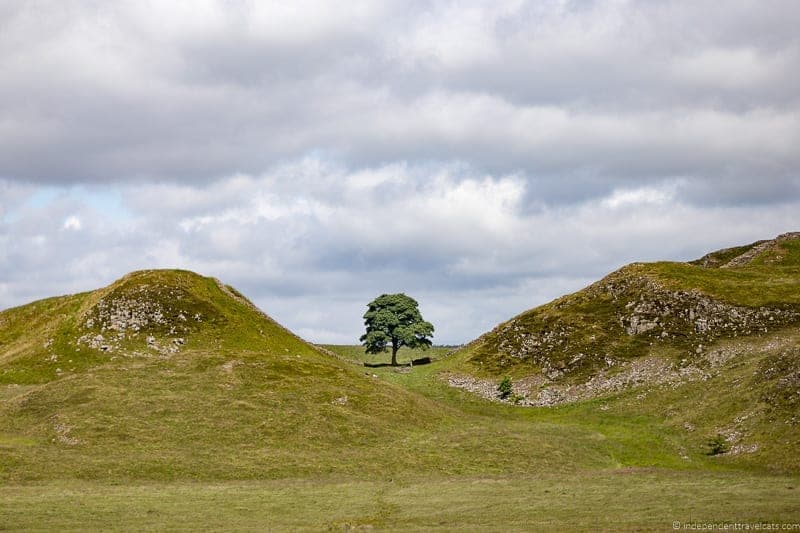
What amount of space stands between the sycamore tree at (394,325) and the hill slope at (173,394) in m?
23.8

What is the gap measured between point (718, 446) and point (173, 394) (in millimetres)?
63162

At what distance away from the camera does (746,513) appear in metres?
52.8

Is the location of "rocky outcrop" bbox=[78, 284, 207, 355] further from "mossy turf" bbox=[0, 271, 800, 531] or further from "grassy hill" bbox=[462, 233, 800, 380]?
"grassy hill" bbox=[462, 233, 800, 380]

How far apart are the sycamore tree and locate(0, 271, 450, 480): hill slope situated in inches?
938

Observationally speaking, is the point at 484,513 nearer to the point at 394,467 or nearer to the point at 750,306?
the point at 394,467

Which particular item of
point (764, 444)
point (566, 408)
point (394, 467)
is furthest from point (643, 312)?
point (394, 467)

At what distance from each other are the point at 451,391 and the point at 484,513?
222ft

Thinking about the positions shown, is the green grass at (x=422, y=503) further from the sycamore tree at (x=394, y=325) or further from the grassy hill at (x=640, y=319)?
the sycamore tree at (x=394, y=325)

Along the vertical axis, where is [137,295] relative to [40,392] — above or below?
above

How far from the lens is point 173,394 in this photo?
3967 inches

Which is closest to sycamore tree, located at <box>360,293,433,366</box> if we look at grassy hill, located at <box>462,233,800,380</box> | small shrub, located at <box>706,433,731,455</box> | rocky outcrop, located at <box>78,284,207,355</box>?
grassy hill, located at <box>462,233,800,380</box>

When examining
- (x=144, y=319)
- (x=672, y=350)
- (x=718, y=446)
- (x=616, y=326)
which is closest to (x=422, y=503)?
(x=718, y=446)

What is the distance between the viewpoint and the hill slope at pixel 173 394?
3204 inches

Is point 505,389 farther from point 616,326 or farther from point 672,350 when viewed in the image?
point 672,350
